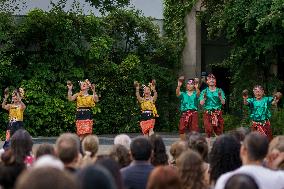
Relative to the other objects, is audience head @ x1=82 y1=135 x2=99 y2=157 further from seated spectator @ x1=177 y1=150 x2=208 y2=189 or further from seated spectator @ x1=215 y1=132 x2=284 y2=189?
seated spectator @ x1=215 y1=132 x2=284 y2=189

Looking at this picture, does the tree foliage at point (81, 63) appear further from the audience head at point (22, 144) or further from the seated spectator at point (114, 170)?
the seated spectator at point (114, 170)

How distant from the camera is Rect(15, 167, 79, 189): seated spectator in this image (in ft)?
8.31

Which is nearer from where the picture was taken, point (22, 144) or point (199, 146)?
point (22, 144)

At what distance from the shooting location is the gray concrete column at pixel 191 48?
20.7 meters

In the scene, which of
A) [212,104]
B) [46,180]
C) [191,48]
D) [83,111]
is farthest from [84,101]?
[46,180]

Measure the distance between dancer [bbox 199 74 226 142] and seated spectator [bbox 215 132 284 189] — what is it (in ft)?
31.6

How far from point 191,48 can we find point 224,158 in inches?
606

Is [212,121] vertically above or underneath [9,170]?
above

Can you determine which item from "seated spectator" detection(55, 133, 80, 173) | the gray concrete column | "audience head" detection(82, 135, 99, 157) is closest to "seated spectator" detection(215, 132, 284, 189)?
"seated spectator" detection(55, 133, 80, 173)

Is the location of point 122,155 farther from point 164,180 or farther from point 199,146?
point 164,180

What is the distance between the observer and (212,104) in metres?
14.7

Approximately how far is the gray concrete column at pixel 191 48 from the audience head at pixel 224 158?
1507cm

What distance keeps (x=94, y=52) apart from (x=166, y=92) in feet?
11.0

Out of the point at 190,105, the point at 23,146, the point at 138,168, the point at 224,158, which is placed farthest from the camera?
the point at 190,105
